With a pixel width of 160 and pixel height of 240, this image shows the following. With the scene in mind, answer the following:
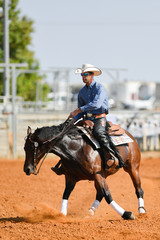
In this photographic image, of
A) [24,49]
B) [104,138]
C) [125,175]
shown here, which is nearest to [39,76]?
[24,49]

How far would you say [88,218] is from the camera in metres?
8.04

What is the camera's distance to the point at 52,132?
7832 mm

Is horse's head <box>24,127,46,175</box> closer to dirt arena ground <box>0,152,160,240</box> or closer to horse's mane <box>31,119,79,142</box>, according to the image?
horse's mane <box>31,119,79,142</box>

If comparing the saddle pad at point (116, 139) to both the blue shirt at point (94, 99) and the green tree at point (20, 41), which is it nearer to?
the blue shirt at point (94, 99)

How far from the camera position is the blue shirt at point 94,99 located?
7898 millimetres

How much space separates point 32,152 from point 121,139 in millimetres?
1639

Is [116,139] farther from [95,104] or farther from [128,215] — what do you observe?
[128,215]

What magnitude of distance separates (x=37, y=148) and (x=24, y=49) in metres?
28.3

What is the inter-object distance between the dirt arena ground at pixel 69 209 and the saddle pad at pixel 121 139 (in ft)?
4.32

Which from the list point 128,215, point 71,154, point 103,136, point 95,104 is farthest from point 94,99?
point 128,215

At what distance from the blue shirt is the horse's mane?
357 mm

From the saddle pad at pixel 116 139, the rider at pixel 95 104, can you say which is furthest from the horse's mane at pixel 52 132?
the rider at pixel 95 104

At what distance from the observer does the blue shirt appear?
25.9 feet

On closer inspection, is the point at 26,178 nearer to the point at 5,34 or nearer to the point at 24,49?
the point at 5,34
